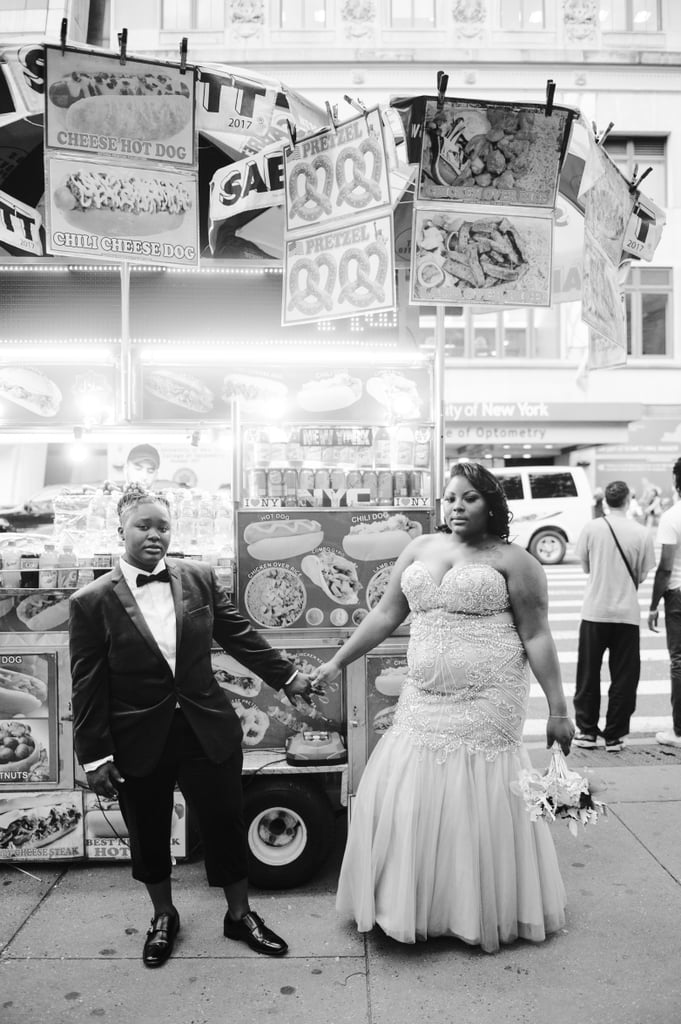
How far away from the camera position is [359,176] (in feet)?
12.0

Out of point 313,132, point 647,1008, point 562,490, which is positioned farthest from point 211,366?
point 562,490

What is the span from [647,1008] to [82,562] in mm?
3107

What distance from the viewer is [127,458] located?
556cm

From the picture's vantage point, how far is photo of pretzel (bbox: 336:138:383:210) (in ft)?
11.7

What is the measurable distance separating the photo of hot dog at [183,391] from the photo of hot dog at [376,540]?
189 centimetres

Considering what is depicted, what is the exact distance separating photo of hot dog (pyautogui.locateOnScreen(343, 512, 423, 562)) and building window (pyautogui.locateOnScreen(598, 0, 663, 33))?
25.7 m

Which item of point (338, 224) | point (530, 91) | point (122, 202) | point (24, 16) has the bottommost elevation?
point (338, 224)

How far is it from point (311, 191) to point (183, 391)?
1913 mm

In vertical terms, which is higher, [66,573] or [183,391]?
[183,391]

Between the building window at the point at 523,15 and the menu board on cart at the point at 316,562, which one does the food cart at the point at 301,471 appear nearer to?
the menu board on cart at the point at 316,562

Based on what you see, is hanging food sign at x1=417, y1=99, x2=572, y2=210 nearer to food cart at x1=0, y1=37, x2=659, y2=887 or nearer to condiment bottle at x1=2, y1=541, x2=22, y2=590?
food cart at x1=0, y1=37, x2=659, y2=887

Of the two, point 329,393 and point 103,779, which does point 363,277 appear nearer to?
point 329,393

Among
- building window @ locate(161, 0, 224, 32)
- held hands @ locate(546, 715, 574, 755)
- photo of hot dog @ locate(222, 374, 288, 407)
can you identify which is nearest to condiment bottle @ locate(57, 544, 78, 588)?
photo of hot dog @ locate(222, 374, 288, 407)

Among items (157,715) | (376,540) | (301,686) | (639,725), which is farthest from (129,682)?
(639,725)
